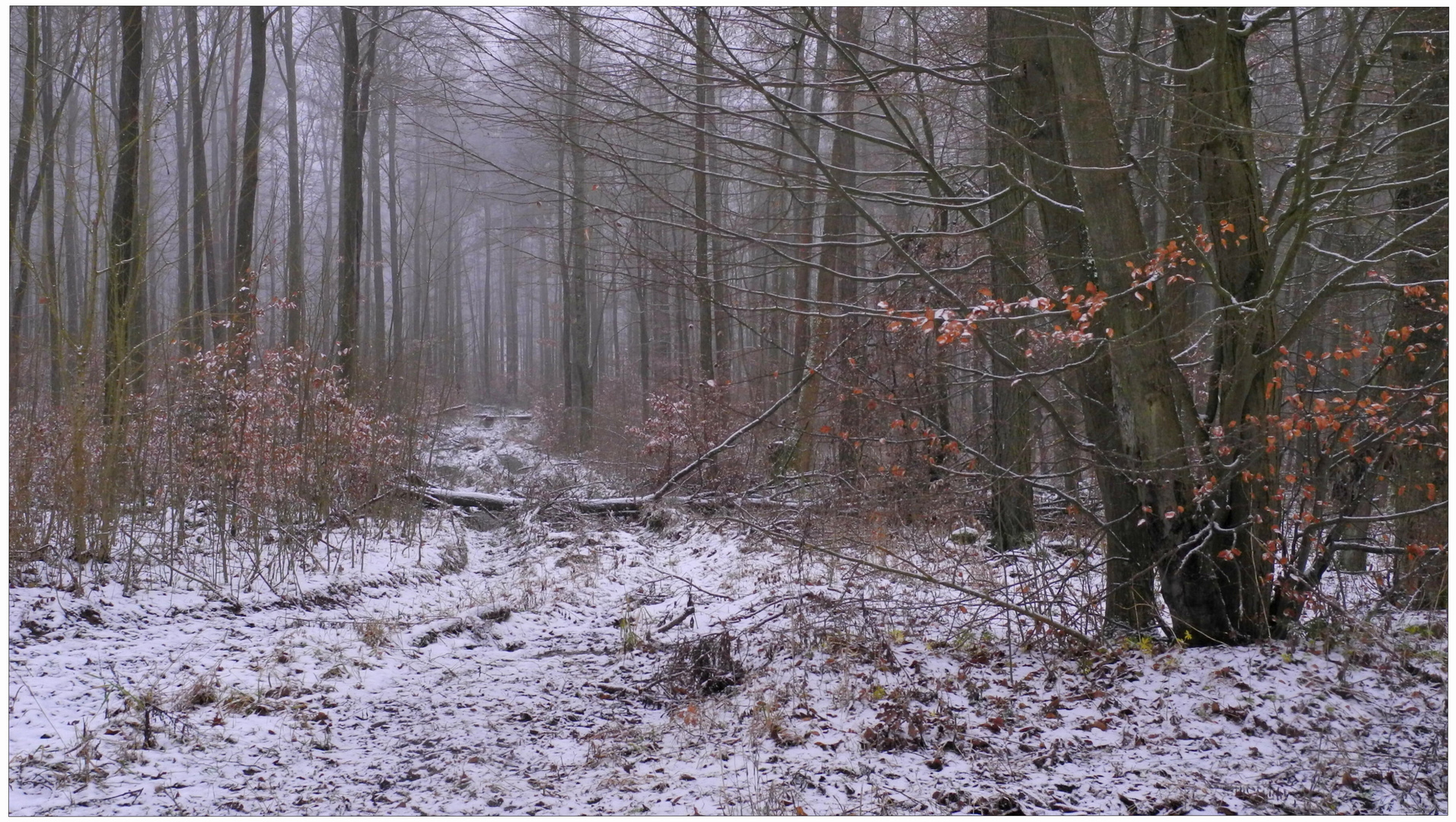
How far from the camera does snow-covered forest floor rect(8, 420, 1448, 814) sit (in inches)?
133

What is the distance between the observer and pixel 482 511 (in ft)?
34.4

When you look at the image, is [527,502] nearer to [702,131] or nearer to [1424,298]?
[702,131]

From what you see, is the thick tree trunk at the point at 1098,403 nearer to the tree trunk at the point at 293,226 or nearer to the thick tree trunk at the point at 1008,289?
the thick tree trunk at the point at 1008,289

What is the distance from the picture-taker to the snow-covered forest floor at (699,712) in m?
3.38

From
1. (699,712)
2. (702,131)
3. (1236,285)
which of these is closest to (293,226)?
(702,131)

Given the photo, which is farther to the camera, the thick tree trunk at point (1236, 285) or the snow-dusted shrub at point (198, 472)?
the snow-dusted shrub at point (198, 472)

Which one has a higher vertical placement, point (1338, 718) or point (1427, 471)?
point (1427, 471)

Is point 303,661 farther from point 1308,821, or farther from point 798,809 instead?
point 1308,821

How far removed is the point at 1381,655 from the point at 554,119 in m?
4.96

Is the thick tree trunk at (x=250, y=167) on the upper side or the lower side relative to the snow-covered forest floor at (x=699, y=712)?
upper

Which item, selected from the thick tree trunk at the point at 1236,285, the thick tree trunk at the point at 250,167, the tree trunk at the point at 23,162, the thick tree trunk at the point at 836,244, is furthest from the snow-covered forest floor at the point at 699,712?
the thick tree trunk at the point at 250,167

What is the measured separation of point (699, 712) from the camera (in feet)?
14.3

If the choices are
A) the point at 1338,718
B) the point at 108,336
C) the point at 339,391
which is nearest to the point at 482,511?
the point at 339,391

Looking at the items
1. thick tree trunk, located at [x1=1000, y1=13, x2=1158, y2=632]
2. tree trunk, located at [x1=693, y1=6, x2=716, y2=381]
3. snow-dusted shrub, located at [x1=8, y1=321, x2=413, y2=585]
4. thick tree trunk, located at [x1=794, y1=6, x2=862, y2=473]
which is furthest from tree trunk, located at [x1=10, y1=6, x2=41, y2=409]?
thick tree trunk, located at [x1=1000, y1=13, x2=1158, y2=632]
